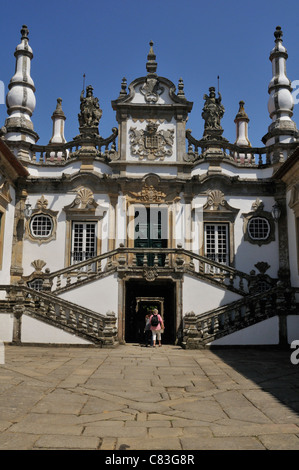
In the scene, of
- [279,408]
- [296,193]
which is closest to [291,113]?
[296,193]

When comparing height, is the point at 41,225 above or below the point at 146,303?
above

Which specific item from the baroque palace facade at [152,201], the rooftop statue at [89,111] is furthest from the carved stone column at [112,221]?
the rooftop statue at [89,111]

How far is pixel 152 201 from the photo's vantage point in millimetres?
18422

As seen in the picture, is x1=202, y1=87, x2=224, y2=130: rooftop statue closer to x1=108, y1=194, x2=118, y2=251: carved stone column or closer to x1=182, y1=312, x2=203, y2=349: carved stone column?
x1=108, y1=194, x2=118, y2=251: carved stone column

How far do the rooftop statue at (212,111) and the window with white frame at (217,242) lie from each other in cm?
432

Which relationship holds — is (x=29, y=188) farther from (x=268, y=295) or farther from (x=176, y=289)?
(x=268, y=295)

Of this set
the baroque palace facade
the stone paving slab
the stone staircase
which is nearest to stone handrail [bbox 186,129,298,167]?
the baroque palace facade

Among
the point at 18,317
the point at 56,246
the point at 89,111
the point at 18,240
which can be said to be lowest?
the point at 18,317

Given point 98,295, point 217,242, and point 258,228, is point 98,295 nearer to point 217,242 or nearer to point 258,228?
point 217,242

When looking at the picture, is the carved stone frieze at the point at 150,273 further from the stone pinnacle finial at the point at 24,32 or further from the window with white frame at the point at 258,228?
the stone pinnacle finial at the point at 24,32

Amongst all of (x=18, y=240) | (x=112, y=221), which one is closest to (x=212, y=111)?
(x=112, y=221)

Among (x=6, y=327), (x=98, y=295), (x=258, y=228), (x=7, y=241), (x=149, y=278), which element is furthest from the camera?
(x=258, y=228)

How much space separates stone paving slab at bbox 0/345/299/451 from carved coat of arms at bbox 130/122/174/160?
30.5 feet

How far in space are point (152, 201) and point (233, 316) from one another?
581 centimetres
